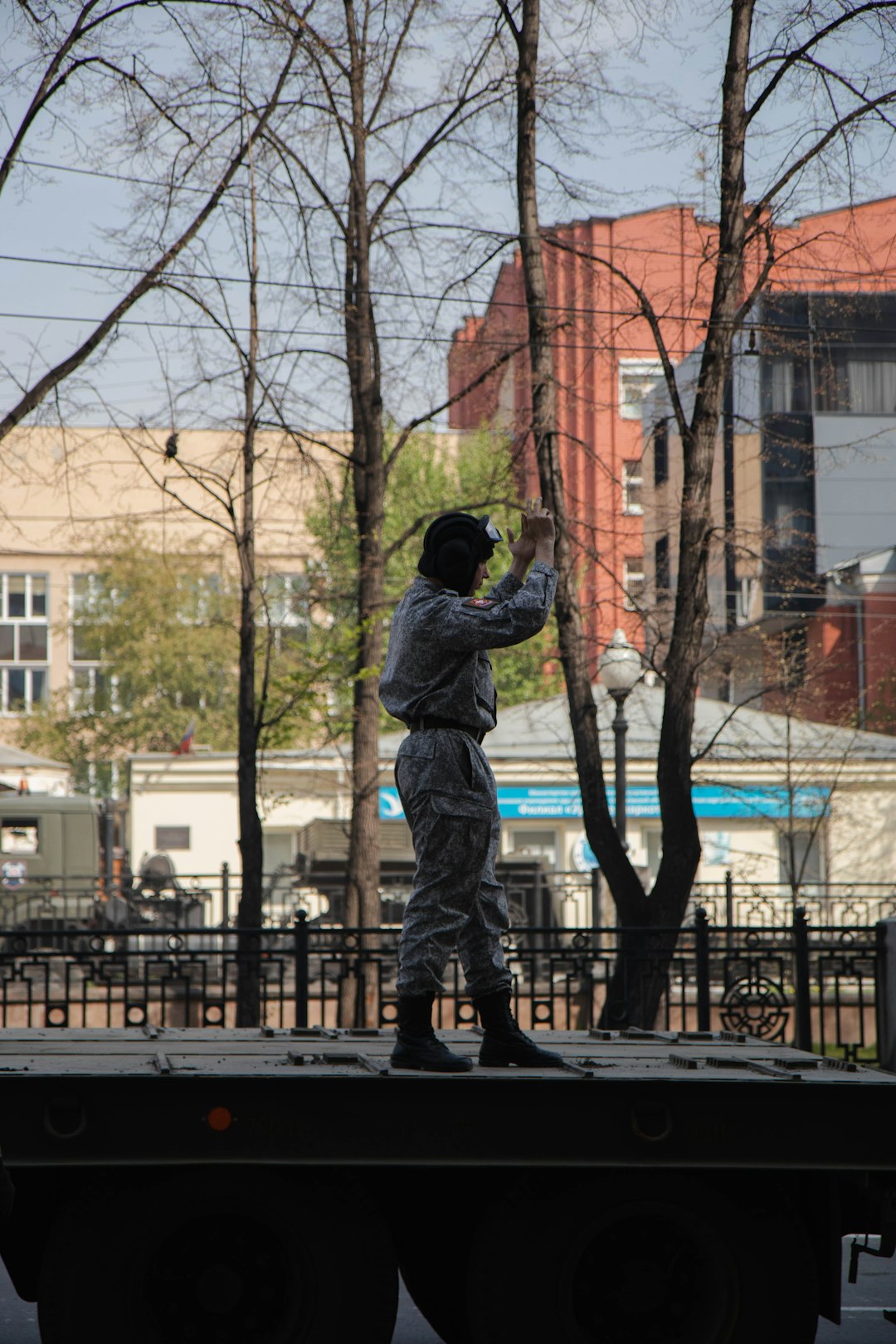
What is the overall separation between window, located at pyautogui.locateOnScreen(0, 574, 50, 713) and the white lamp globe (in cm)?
4495

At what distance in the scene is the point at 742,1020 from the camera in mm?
12133

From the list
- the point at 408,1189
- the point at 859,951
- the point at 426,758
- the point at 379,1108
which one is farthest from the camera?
the point at 859,951

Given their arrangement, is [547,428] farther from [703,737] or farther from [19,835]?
[19,835]

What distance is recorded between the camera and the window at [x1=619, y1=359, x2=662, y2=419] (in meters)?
13.8

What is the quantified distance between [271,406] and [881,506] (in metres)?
22.7

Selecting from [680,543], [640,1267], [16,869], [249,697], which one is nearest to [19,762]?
[16,869]

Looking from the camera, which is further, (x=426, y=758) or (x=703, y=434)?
(x=703, y=434)

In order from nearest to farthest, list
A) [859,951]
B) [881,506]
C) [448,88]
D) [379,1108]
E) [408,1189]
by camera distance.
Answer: [379,1108] → [408,1189] → [859,951] → [448,88] → [881,506]

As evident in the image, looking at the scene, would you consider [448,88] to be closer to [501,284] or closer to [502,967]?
[501,284]

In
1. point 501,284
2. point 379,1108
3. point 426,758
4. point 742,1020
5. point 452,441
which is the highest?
point 452,441

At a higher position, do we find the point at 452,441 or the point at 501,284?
the point at 452,441

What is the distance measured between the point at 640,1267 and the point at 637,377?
10840mm

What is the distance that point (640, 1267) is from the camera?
4.00 metres

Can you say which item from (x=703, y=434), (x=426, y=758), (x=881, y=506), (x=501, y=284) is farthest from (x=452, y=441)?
(x=426, y=758)
